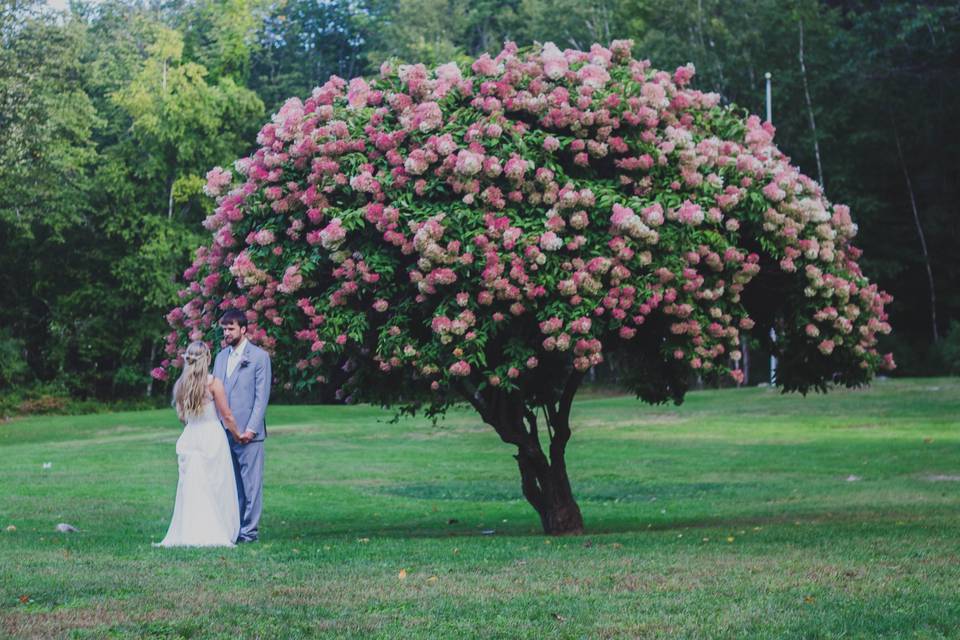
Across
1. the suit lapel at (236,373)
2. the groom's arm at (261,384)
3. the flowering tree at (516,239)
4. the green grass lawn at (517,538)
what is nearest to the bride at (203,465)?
the suit lapel at (236,373)

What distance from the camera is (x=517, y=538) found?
13.8 metres

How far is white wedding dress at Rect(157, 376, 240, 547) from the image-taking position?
498 inches

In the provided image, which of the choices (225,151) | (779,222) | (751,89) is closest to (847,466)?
(779,222)

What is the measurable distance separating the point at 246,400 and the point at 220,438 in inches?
16.2

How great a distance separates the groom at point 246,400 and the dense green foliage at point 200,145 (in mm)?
34096

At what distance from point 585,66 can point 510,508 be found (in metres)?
8.63

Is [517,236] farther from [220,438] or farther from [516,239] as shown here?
[220,438]

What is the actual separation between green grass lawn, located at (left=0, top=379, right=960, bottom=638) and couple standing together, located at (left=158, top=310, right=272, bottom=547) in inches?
21.0

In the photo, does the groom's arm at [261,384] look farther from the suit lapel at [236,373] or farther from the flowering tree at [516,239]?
the flowering tree at [516,239]

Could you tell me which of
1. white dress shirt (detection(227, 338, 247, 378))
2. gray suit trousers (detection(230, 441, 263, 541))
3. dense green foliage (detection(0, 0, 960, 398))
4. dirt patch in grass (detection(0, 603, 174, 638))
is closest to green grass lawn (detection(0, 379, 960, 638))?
dirt patch in grass (detection(0, 603, 174, 638))

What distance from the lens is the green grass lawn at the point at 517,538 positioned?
7863mm

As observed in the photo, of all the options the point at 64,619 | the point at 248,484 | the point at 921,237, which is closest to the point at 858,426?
the point at 921,237

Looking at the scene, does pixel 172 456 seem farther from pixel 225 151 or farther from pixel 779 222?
pixel 225 151

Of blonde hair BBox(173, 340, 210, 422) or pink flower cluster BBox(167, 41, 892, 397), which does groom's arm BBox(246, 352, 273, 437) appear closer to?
pink flower cluster BBox(167, 41, 892, 397)
